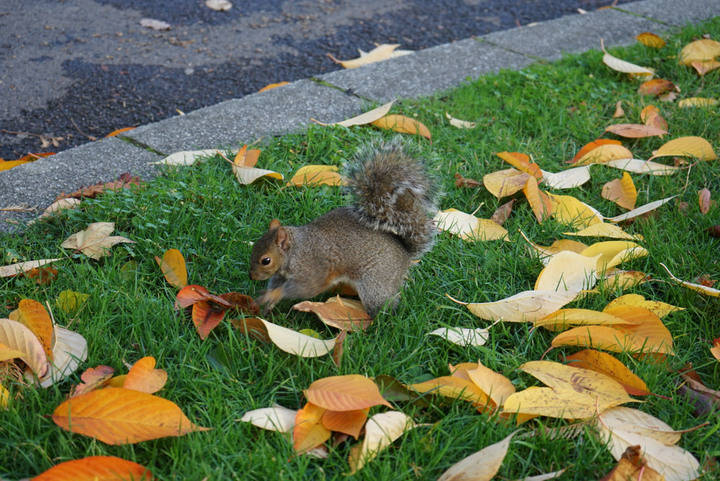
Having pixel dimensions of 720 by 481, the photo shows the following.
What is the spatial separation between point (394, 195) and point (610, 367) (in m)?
0.78

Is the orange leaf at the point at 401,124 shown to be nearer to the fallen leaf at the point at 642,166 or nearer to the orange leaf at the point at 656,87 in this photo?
the fallen leaf at the point at 642,166

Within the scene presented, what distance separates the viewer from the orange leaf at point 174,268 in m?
2.03

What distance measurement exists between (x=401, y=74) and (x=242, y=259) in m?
1.70

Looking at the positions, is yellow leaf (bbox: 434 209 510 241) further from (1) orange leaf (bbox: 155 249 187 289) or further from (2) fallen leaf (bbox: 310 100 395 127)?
(1) orange leaf (bbox: 155 249 187 289)

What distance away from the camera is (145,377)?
1574 millimetres

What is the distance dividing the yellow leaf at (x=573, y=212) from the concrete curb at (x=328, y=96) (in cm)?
110

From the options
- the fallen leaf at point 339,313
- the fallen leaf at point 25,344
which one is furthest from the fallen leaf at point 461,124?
the fallen leaf at point 25,344

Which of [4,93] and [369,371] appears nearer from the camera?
[369,371]

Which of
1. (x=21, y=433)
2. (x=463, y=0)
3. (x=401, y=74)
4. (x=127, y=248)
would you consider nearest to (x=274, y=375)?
(x=21, y=433)

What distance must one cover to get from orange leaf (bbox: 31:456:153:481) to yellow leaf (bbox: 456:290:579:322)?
97cm

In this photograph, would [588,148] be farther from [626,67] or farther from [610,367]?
[610,367]

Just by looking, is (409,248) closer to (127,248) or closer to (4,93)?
(127,248)

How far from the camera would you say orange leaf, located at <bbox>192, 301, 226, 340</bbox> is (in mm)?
1794

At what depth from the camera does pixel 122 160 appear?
2670 mm
